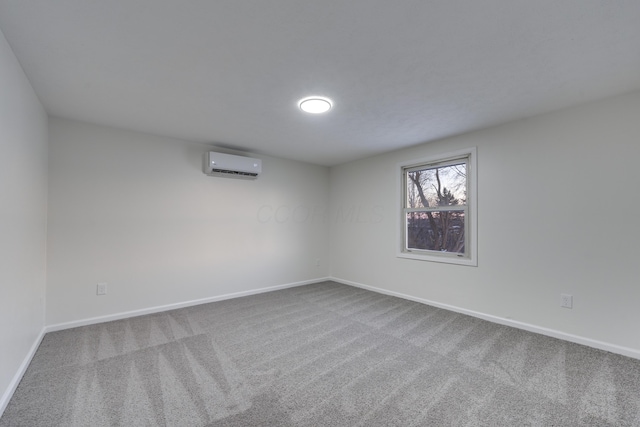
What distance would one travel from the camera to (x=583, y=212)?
258 centimetres

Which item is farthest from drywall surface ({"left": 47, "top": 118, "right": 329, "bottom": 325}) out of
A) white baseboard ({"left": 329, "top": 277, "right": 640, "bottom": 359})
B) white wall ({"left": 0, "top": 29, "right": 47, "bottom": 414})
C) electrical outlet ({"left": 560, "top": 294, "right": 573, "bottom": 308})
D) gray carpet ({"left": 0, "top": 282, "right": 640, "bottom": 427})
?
electrical outlet ({"left": 560, "top": 294, "right": 573, "bottom": 308})

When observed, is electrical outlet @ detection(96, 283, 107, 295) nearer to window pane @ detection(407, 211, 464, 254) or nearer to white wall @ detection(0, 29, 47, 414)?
white wall @ detection(0, 29, 47, 414)

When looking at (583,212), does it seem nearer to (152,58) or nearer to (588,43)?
(588,43)

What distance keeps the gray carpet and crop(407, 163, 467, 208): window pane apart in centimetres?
156

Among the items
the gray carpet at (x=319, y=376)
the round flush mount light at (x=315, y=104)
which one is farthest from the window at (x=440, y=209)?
the round flush mount light at (x=315, y=104)

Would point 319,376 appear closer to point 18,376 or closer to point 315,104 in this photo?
point 18,376

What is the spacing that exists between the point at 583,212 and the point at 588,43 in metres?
1.60

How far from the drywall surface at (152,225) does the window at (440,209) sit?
1.98 m

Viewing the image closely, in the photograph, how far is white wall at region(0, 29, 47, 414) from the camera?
5.58 ft

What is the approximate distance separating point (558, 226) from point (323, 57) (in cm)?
278

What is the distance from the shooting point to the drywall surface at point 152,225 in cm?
298

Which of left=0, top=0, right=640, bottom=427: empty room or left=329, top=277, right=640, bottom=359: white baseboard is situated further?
left=329, top=277, right=640, bottom=359: white baseboard

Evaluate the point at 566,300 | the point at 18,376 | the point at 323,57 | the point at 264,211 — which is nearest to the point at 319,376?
the point at 18,376

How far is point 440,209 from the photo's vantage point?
3768 mm
